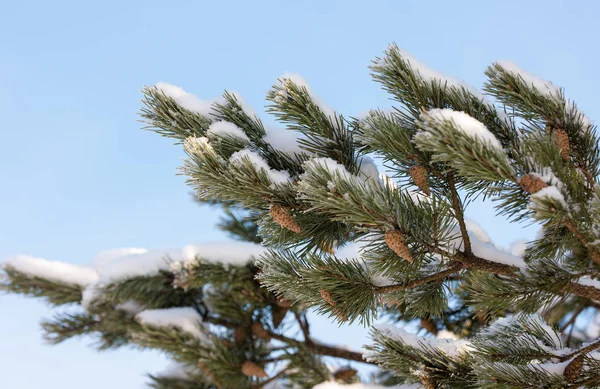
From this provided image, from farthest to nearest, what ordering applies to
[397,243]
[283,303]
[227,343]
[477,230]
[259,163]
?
[227,343]
[283,303]
[477,230]
[259,163]
[397,243]

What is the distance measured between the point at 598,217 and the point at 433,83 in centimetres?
52

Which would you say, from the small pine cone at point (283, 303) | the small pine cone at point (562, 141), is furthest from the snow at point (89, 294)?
the small pine cone at point (562, 141)

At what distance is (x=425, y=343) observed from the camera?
2.00 m

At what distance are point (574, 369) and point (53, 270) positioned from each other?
343cm

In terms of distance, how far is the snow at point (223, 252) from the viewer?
11.9ft

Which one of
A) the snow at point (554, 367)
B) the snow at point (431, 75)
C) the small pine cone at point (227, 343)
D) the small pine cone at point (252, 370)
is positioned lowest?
the small pine cone at point (252, 370)

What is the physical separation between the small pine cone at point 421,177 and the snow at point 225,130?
46 centimetres

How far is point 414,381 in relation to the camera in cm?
198

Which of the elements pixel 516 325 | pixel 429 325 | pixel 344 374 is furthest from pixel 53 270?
pixel 516 325

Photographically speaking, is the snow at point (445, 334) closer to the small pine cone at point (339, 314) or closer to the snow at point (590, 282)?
the snow at point (590, 282)

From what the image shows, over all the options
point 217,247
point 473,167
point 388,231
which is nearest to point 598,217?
point 473,167

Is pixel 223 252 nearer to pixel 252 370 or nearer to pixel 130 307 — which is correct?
pixel 252 370

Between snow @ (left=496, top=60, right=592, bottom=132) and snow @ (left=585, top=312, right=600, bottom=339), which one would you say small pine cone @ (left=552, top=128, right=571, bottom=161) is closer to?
snow @ (left=496, top=60, right=592, bottom=132)

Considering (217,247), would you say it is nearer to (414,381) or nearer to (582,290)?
(414,381)
